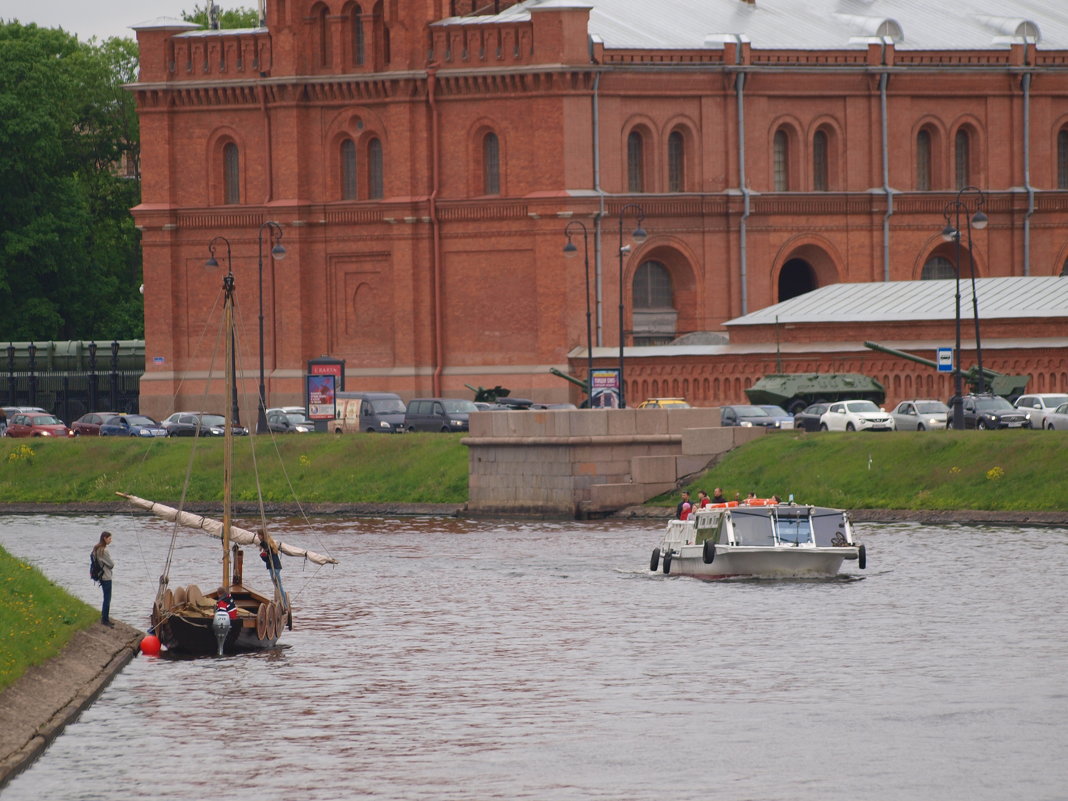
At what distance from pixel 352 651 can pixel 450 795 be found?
11950mm

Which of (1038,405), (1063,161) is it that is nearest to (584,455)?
(1038,405)

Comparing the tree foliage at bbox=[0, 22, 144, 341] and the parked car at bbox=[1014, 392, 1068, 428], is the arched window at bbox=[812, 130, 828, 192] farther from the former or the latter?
the tree foliage at bbox=[0, 22, 144, 341]

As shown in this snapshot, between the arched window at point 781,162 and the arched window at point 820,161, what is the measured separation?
1.25 meters

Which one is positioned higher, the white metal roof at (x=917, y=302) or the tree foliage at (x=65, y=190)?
the tree foliage at (x=65, y=190)

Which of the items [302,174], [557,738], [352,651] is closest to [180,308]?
[302,174]

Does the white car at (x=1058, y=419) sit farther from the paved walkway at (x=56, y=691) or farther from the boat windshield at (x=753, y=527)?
the paved walkway at (x=56, y=691)

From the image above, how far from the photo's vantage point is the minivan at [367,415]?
80.9 m

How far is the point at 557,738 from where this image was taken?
30109mm

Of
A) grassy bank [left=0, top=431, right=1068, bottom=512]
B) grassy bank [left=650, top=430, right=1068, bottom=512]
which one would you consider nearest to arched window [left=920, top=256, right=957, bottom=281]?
grassy bank [left=0, top=431, right=1068, bottom=512]

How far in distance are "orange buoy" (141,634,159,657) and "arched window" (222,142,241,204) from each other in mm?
58737

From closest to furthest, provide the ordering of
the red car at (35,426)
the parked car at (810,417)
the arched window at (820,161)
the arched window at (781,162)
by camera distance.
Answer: the parked car at (810,417) < the red car at (35,426) < the arched window at (781,162) < the arched window at (820,161)

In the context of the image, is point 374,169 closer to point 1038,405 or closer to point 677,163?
point 677,163

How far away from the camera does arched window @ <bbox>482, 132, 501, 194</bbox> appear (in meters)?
91.8

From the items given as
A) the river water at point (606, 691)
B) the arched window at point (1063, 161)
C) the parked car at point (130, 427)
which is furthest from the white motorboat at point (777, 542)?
the arched window at point (1063, 161)
